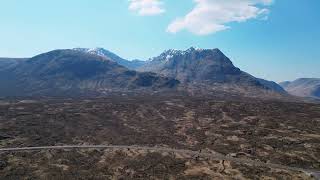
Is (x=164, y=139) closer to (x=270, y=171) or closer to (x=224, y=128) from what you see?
(x=224, y=128)

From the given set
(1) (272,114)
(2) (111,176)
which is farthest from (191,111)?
(2) (111,176)

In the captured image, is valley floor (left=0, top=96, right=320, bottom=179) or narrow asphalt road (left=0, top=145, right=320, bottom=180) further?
narrow asphalt road (left=0, top=145, right=320, bottom=180)

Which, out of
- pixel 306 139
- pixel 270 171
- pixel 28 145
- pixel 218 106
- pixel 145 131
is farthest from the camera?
pixel 218 106

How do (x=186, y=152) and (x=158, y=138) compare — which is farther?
(x=158, y=138)

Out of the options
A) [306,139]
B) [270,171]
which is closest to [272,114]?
A: [306,139]

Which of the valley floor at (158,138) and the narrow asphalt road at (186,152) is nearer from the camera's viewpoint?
the valley floor at (158,138)

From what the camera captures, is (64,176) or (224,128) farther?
(224,128)

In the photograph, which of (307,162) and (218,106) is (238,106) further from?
(307,162)

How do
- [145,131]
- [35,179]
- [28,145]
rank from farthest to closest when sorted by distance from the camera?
[145,131] → [28,145] → [35,179]

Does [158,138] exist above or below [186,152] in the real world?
above
